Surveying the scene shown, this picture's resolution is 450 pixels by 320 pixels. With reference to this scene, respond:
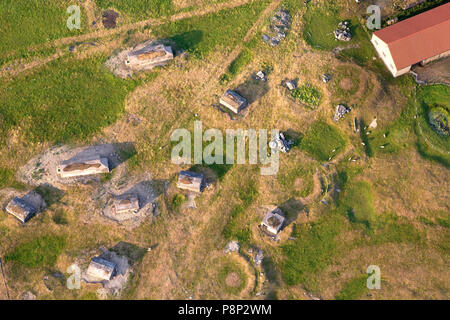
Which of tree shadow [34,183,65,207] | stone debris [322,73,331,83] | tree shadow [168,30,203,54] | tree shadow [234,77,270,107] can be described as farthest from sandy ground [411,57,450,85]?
tree shadow [34,183,65,207]

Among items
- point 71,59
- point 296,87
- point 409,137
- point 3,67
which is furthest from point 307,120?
point 3,67

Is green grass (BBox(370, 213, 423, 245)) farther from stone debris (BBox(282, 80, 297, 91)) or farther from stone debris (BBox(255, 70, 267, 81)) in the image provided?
stone debris (BBox(255, 70, 267, 81))

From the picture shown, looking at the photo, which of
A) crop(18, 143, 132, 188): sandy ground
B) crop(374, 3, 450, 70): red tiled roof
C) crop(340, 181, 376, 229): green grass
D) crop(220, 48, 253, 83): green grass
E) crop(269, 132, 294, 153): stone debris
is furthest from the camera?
crop(220, 48, 253, 83): green grass

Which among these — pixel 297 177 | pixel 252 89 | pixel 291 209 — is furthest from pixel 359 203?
pixel 252 89

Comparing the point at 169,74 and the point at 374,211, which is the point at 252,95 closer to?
the point at 169,74

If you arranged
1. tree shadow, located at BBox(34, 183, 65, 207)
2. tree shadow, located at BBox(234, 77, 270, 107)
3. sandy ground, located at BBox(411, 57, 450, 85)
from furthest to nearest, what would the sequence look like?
1. sandy ground, located at BBox(411, 57, 450, 85)
2. tree shadow, located at BBox(234, 77, 270, 107)
3. tree shadow, located at BBox(34, 183, 65, 207)

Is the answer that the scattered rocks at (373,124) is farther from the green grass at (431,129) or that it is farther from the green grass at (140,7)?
the green grass at (140,7)
